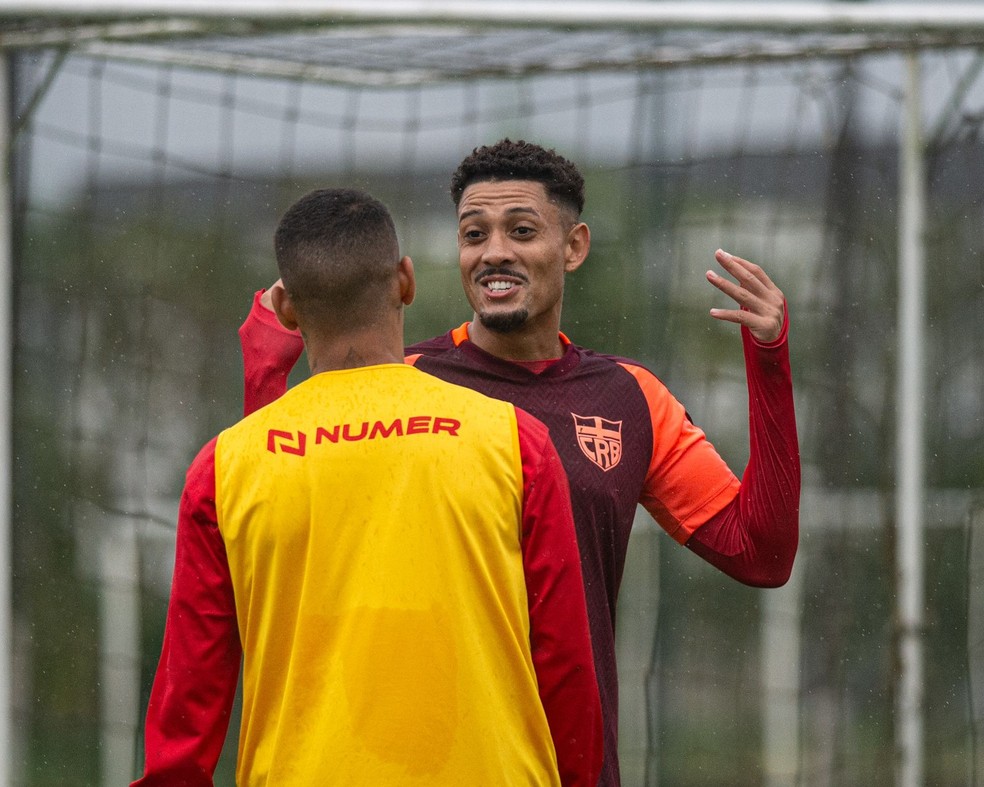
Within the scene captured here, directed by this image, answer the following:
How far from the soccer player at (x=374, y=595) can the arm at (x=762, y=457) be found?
1.87 feet

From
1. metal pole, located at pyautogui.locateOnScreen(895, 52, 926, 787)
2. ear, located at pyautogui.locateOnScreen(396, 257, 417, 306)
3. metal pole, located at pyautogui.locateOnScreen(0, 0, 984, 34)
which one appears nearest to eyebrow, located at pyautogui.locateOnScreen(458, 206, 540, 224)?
ear, located at pyautogui.locateOnScreen(396, 257, 417, 306)

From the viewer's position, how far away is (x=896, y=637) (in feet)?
14.2

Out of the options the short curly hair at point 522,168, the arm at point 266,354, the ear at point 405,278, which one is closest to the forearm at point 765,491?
the short curly hair at point 522,168

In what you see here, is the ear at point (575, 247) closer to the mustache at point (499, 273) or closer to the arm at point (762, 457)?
the mustache at point (499, 273)

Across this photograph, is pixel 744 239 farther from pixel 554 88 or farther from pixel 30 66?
pixel 30 66

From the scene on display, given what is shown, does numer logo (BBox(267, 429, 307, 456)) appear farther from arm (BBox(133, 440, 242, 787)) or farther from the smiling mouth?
the smiling mouth

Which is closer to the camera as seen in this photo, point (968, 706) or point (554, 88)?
point (968, 706)

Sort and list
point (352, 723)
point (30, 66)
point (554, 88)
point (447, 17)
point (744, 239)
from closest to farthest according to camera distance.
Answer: point (352, 723) → point (447, 17) → point (30, 66) → point (554, 88) → point (744, 239)

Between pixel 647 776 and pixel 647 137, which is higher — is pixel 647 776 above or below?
below

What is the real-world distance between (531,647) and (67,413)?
13.0 ft

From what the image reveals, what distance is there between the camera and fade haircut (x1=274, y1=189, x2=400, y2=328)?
190cm

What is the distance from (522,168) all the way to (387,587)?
111cm

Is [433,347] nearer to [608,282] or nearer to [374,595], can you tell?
[374,595]

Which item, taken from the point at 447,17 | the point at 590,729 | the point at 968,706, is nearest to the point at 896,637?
the point at 968,706
